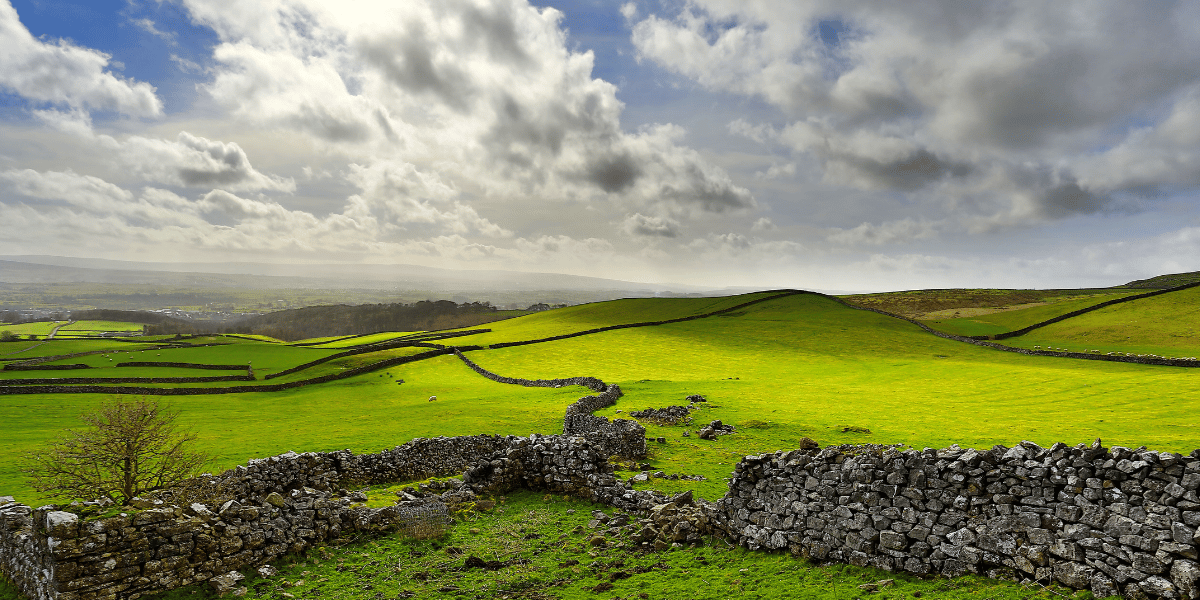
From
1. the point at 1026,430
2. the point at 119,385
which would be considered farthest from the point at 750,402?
the point at 119,385

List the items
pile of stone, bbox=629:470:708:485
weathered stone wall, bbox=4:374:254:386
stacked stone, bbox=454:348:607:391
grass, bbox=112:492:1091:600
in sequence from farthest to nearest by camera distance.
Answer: weathered stone wall, bbox=4:374:254:386
stacked stone, bbox=454:348:607:391
pile of stone, bbox=629:470:708:485
grass, bbox=112:492:1091:600

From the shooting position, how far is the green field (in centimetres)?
2330

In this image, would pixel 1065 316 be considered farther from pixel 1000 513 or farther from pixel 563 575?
pixel 563 575

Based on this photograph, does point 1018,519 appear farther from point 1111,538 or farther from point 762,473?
point 762,473

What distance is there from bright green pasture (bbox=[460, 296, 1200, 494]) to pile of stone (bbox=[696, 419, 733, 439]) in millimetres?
731

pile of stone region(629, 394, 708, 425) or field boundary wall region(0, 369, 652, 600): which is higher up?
field boundary wall region(0, 369, 652, 600)

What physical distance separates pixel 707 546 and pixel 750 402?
23.8 metres

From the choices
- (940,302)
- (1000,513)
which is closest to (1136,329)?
(940,302)

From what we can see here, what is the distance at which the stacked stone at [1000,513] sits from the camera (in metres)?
7.34

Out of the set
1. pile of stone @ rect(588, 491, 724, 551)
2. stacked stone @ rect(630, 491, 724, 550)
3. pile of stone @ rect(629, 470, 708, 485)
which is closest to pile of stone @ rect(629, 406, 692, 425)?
pile of stone @ rect(629, 470, 708, 485)

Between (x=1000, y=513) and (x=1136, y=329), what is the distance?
82.7 meters

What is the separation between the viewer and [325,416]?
122 ft

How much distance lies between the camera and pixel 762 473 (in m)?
11.8

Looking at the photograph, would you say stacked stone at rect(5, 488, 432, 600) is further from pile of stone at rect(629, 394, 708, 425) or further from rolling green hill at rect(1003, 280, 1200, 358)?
rolling green hill at rect(1003, 280, 1200, 358)
